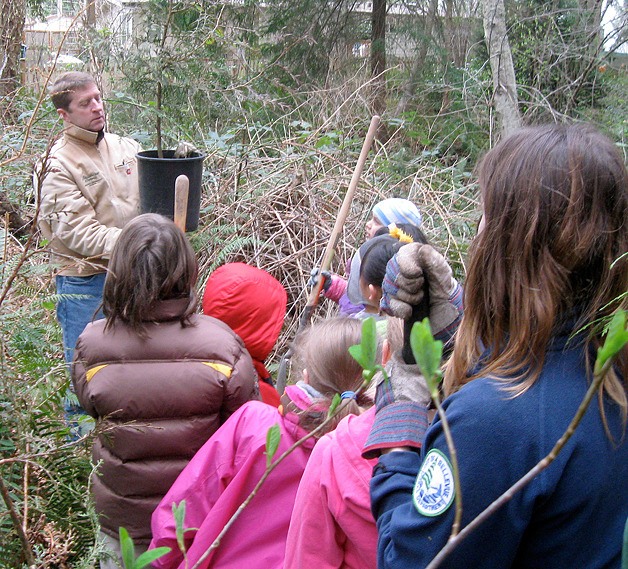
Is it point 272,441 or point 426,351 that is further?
point 272,441

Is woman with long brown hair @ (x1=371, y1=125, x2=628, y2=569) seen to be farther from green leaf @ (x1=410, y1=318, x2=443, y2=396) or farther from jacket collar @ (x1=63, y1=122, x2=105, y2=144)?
jacket collar @ (x1=63, y1=122, x2=105, y2=144)

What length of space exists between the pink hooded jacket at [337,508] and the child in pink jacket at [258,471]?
0.74 ft

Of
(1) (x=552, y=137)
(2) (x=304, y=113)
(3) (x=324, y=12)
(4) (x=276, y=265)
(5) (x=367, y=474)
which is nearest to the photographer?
(1) (x=552, y=137)

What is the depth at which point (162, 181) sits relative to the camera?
3.86m

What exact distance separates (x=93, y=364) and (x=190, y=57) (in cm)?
341

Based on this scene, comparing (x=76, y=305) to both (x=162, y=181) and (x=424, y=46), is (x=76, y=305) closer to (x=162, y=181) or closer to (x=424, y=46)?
(x=162, y=181)

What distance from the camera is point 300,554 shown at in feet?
5.55

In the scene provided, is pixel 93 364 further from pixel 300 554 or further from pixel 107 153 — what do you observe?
pixel 107 153

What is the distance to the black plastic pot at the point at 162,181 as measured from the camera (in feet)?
12.6

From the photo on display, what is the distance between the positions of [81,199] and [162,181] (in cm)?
44

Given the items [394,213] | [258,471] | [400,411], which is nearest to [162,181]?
[394,213]

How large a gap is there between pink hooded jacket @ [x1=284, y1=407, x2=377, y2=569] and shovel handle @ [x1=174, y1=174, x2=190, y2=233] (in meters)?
2.25

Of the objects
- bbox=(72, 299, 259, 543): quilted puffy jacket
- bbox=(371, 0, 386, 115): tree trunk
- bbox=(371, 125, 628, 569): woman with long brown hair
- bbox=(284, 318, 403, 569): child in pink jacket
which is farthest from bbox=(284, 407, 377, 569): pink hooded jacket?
bbox=(371, 0, 386, 115): tree trunk

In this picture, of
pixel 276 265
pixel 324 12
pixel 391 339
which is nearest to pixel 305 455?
pixel 391 339
